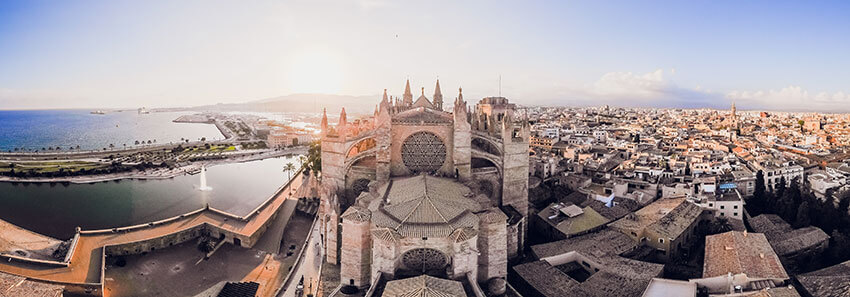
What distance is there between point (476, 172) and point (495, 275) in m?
6.64

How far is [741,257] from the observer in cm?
1600

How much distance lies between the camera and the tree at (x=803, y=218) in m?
21.5

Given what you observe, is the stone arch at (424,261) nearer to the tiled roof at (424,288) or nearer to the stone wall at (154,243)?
the tiled roof at (424,288)

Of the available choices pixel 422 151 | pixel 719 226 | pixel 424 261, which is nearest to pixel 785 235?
pixel 719 226

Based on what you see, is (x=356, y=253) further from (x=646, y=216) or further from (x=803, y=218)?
(x=803, y=218)

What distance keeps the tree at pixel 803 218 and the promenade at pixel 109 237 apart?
1021 inches

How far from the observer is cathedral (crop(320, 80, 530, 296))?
1370cm

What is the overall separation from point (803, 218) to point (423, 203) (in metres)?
18.8

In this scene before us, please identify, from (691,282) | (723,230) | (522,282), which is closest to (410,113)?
(522,282)

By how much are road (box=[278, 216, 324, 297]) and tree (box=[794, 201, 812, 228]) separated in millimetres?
21792

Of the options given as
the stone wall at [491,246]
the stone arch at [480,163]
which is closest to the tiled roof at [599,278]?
the stone wall at [491,246]

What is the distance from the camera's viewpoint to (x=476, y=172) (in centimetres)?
2134

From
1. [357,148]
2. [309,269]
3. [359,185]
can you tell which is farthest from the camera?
[357,148]

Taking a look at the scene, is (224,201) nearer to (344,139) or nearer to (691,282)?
(344,139)
